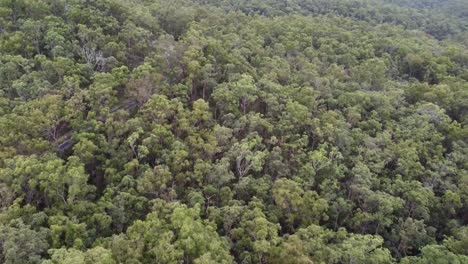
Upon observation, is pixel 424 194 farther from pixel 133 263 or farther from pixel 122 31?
pixel 122 31

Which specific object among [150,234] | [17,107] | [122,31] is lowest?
[150,234]

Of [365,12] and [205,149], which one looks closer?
[205,149]

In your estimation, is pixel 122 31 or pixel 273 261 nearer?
pixel 273 261

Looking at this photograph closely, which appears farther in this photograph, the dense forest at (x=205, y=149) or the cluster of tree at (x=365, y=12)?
the cluster of tree at (x=365, y=12)

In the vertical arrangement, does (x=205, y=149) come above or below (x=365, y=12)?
below

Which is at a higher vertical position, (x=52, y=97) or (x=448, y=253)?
(x=52, y=97)

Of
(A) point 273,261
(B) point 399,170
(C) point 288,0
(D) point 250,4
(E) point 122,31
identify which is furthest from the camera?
(C) point 288,0

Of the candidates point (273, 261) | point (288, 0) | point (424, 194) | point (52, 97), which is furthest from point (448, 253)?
point (288, 0)

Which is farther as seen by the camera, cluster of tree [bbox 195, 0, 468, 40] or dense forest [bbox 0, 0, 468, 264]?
cluster of tree [bbox 195, 0, 468, 40]
